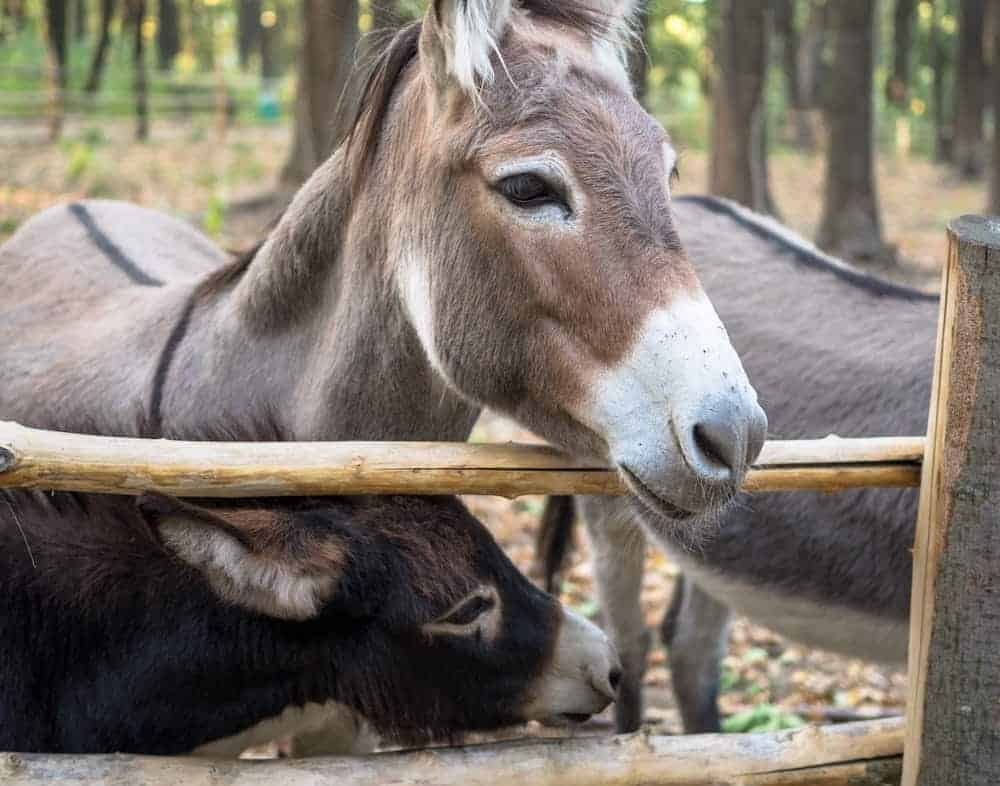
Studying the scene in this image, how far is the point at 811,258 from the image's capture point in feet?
13.3

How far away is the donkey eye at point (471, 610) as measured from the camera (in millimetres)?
2254

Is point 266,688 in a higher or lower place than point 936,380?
lower

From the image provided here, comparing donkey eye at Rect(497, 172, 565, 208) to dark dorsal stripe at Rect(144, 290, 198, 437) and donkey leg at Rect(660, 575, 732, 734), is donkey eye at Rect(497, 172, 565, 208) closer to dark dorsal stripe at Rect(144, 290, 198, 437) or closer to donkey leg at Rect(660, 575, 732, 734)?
dark dorsal stripe at Rect(144, 290, 198, 437)

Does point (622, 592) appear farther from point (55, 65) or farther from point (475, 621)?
point (55, 65)

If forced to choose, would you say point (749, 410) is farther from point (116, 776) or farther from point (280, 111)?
point (280, 111)

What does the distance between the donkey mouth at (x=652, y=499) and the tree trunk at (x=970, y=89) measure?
18.1m

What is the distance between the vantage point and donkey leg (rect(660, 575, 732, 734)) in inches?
169

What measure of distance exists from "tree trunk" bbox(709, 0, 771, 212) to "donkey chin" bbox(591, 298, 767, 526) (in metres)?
7.91

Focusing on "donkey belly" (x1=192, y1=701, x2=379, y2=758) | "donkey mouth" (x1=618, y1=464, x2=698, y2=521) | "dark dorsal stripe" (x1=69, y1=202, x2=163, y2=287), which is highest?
"dark dorsal stripe" (x1=69, y1=202, x2=163, y2=287)

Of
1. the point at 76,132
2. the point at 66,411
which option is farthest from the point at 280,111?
the point at 66,411

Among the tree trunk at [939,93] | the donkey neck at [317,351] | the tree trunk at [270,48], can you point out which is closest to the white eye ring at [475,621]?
the donkey neck at [317,351]

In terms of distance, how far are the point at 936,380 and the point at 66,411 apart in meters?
2.11

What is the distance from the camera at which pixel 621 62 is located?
8.64 feet

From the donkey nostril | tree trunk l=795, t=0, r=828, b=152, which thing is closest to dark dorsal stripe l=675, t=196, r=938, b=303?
the donkey nostril
